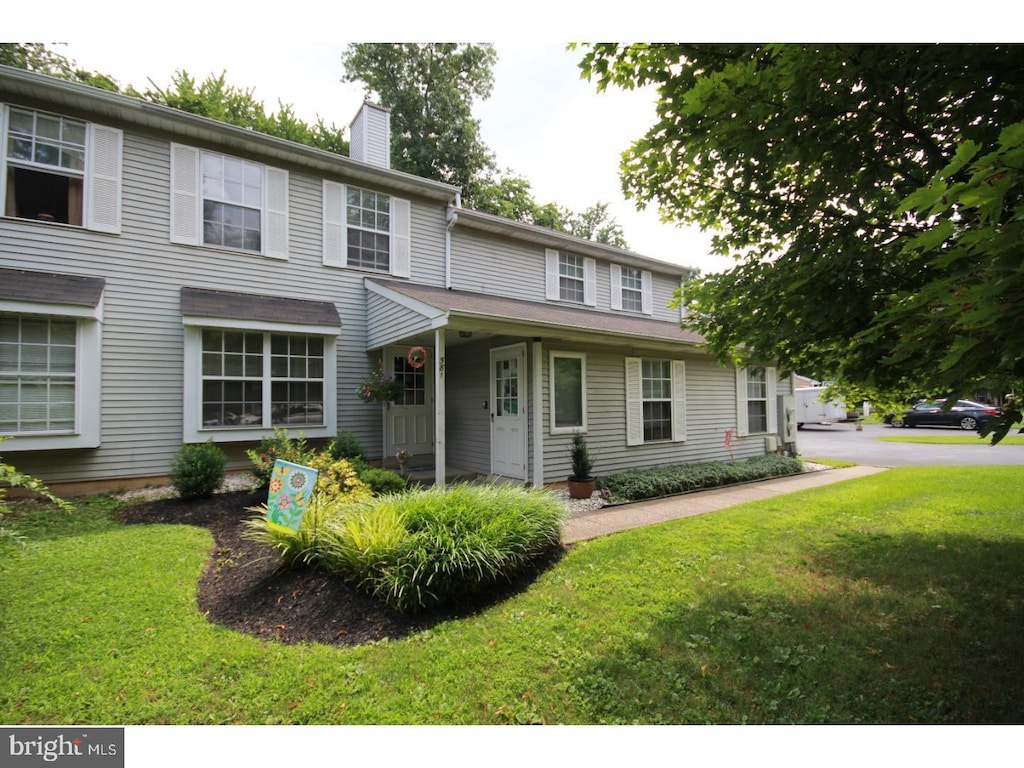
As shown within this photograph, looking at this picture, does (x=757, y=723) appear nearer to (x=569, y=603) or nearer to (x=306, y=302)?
Result: (x=569, y=603)

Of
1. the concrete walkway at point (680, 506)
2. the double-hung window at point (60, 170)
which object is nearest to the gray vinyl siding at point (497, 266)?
the concrete walkway at point (680, 506)

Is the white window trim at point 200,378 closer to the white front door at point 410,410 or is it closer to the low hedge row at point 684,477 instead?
the white front door at point 410,410

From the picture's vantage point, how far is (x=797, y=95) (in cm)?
275

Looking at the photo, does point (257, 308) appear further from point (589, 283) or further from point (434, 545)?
point (589, 283)

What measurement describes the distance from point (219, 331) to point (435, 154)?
52.5 ft

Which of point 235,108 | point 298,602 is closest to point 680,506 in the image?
point 298,602

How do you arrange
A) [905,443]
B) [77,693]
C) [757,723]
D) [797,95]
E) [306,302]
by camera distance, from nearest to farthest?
[757,723] → [77,693] → [797,95] → [306,302] → [905,443]

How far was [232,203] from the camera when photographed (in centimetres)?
805

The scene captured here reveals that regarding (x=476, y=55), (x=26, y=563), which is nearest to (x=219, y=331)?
(x=26, y=563)

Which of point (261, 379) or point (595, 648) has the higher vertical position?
point (261, 379)

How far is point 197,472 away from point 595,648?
6.20m

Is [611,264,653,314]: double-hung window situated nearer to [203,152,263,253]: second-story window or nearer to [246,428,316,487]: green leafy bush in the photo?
[203,152,263,253]: second-story window

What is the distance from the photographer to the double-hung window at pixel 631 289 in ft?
42.3

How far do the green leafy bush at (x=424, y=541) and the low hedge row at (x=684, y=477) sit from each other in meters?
2.86
